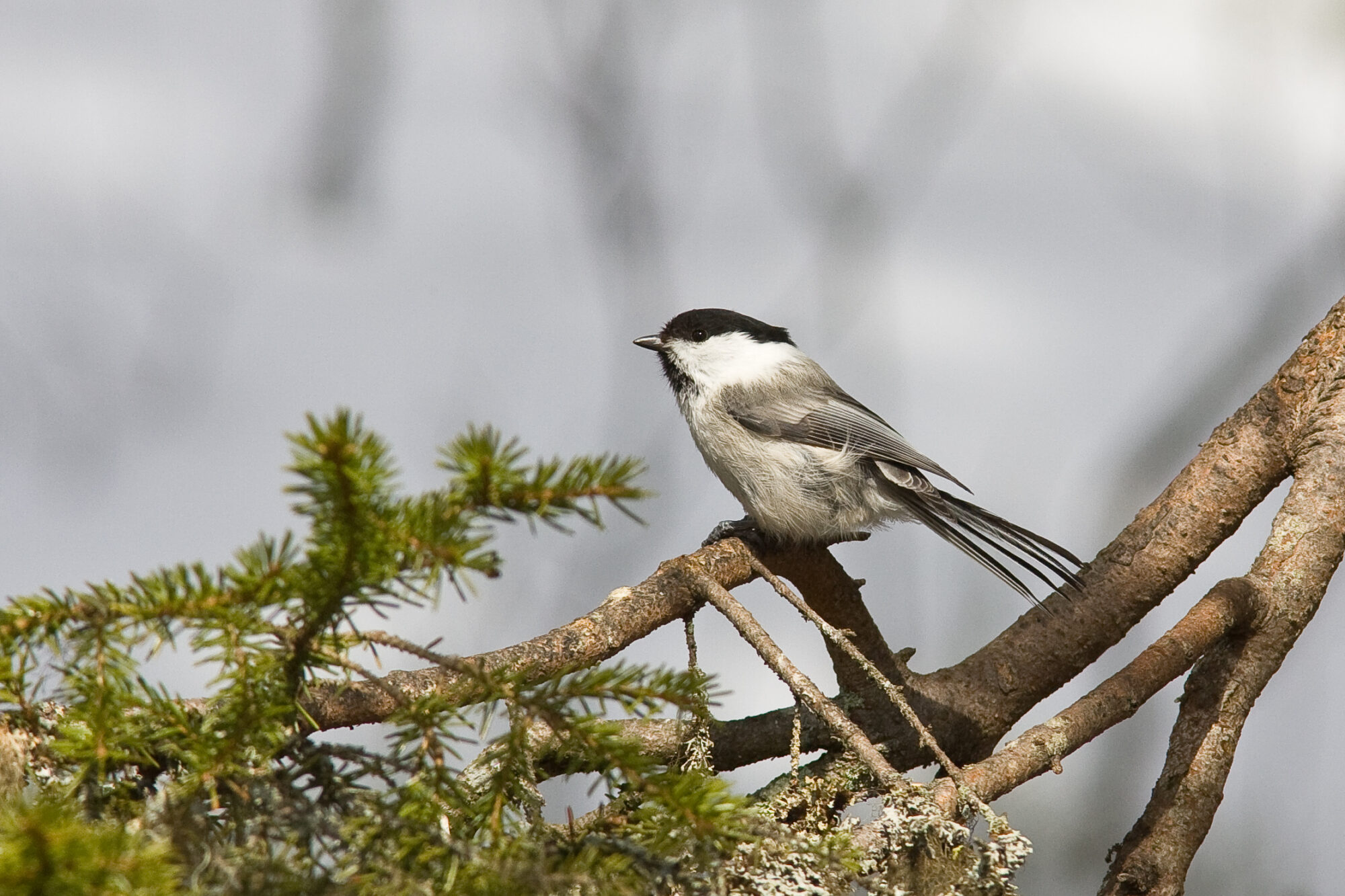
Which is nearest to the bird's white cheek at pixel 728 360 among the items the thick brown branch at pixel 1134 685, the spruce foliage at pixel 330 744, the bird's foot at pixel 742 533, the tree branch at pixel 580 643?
the bird's foot at pixel 742 533

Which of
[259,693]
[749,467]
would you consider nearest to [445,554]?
[259,693]

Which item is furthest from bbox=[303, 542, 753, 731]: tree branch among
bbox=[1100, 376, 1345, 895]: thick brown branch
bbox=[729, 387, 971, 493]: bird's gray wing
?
bbox=[729, 387, 971, 493]: bird's gray wing

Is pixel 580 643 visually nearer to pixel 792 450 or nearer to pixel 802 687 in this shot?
pixel 802 687

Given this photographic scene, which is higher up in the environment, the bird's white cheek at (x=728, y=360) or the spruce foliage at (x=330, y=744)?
the bird's white cheek at (x=728, y=360)

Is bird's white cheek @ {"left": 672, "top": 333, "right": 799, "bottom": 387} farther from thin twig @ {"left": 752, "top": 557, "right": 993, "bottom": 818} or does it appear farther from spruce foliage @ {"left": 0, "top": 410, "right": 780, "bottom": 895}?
spruce foliage @ {"left": 0, "top": 410, "right": 780, "bottom": 895}

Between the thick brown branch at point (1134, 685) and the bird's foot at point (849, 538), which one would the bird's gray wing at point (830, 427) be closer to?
the bird's foot at point (849, 538)

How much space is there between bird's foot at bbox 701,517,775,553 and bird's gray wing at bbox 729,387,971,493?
33 centimetres

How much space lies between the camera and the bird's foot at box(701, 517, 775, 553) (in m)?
2.37

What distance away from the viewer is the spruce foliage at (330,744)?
2.29ft

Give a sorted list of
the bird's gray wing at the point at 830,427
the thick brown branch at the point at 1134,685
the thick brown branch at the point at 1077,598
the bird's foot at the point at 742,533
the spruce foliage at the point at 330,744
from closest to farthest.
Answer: the spruce foliage at the point at 330,744 < the thick brown branch at the point at 1134,685 < the thick brown branch at the point at 1077,598 < the bird's foot at the point at 742,533 < the bird's gray wing at the point at 830,427

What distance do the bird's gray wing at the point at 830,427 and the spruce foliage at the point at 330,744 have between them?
2.03 metres

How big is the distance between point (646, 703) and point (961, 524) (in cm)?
183

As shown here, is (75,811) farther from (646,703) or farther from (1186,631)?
(1186,631)

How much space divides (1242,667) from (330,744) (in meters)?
1.79
